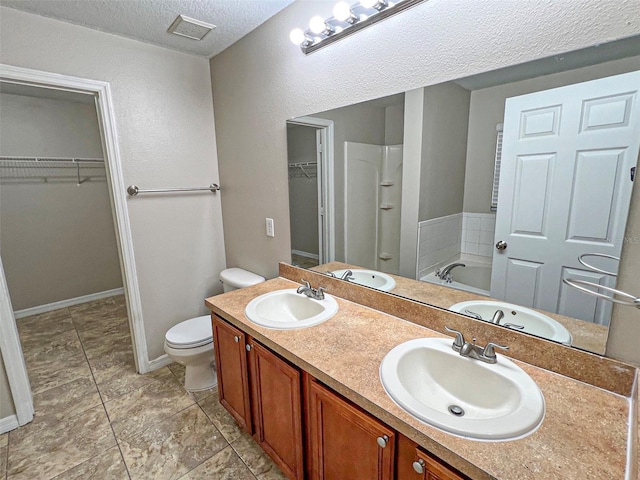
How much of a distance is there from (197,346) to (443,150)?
6.00 ft

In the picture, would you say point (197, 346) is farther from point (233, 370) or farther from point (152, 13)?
point (152, 13)

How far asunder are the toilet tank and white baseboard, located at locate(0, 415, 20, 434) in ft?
4.64

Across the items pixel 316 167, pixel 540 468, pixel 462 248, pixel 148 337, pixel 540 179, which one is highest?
pixel 316 167

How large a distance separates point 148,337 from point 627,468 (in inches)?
102

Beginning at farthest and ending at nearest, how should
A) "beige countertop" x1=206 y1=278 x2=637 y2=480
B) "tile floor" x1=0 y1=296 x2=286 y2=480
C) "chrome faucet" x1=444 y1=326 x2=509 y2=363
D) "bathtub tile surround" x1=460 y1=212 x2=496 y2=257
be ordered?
"tile floor" x1=0 y1=296 x2=286 y2=480 < "bathtub tile surround" x1=460 y1=212 x2=496 y2=257 < "chrome faucet" x1=444 y1=326 x2=509 y2=363 < "beige countertop" x1=206 y1=278 x2=637 y2=480

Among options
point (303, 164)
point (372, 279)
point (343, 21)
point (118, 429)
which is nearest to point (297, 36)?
point (343, 21)

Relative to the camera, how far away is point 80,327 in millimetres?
3045

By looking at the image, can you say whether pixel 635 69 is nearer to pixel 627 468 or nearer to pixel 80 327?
pixel 627 468

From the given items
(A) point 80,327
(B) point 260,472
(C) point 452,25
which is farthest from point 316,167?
(A) point 80,327

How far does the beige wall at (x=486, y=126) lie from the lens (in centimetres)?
96

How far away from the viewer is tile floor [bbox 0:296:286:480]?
5.01 feet

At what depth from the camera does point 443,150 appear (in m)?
1.26

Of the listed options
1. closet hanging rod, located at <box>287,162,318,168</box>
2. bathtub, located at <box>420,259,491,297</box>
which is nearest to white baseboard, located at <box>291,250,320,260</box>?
closet hanging rod, located at <box>287,162,318,168</box>

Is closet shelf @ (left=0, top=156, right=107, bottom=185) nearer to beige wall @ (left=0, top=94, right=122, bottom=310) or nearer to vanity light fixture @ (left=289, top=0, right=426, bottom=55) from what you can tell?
beige wall @ (left=0, top=94, right=122, bottom=310)
